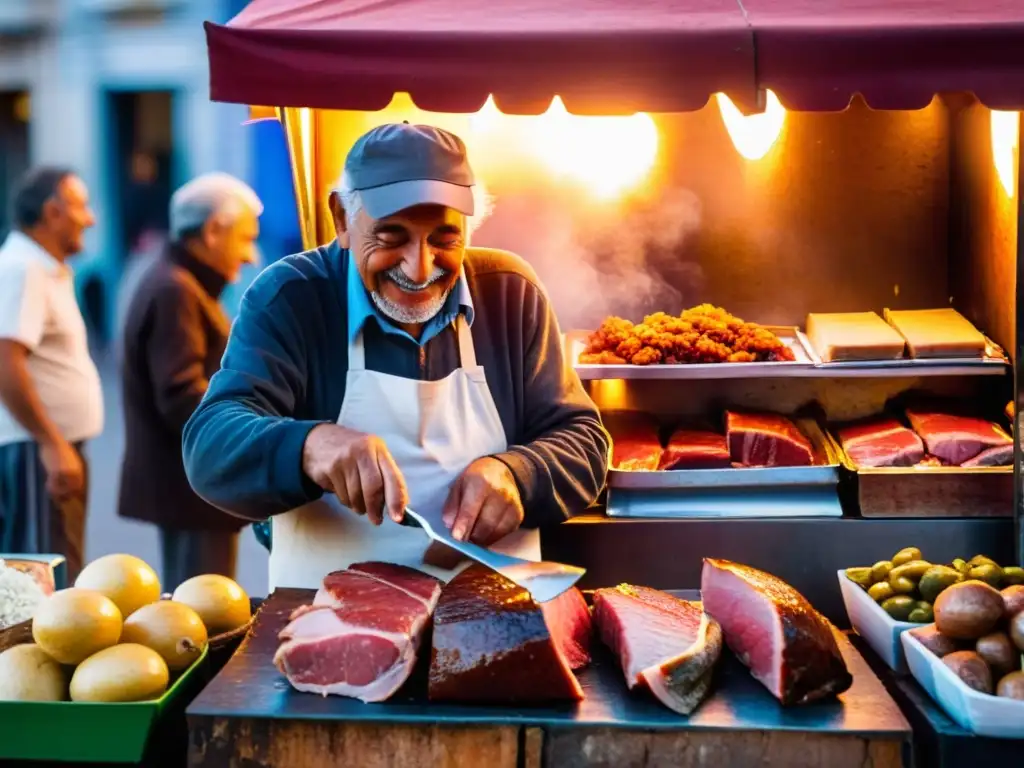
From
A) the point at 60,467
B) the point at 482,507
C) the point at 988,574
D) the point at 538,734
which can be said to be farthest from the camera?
the point at 60,467

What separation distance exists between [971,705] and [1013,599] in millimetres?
380

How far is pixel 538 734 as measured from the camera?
236cm

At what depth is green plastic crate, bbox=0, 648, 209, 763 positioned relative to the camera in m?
A: 2.42

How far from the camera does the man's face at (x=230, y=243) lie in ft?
18.1

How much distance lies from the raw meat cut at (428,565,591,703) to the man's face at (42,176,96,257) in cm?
395

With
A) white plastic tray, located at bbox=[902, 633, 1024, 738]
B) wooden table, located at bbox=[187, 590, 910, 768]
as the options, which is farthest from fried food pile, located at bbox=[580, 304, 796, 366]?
wooden table, located at bbox=[187, 590, 910, 768]

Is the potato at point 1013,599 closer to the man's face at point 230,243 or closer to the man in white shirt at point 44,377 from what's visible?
the man's face at point 230,243

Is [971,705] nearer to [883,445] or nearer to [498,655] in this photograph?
[498,655]

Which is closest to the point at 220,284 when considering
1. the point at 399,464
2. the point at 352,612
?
the point at 399,464

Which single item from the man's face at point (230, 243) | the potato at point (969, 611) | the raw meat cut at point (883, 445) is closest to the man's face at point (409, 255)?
the potato at point (969, 611)

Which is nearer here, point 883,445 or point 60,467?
point 883,445

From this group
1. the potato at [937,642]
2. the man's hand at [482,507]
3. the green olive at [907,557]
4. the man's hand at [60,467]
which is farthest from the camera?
the man's hand at [60,467]

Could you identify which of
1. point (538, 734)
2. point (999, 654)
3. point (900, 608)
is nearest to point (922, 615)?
point (900, 608)

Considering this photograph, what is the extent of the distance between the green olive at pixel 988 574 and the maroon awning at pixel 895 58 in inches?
43.5
